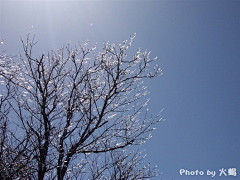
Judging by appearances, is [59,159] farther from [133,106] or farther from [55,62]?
[55,62]

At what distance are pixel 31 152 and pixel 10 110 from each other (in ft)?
3.75

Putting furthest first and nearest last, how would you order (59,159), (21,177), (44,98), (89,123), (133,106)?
1. (133,106)
2. (44,98)
3. (89,123)
4. (59,159)
5. (21,177)

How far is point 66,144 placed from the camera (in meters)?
4.50

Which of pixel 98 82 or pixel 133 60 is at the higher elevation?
pixel 133 60

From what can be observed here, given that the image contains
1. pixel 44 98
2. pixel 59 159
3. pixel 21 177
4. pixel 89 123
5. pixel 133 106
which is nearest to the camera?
pixel 21 177

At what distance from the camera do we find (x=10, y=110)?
4.43 metres

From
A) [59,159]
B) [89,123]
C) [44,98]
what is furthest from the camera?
[44,98]

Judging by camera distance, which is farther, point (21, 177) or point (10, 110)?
point (10, 110)

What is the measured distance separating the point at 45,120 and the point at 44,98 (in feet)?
1.73

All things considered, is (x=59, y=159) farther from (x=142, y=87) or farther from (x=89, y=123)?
(x=142, y=87)

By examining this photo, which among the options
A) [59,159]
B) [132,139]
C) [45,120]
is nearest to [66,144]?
[59,159]

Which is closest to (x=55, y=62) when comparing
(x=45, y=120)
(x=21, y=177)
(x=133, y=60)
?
(x=45, y=120)

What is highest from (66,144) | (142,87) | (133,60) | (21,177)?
(133,60)

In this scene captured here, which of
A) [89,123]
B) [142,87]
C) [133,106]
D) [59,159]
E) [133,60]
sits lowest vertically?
[59,159]
